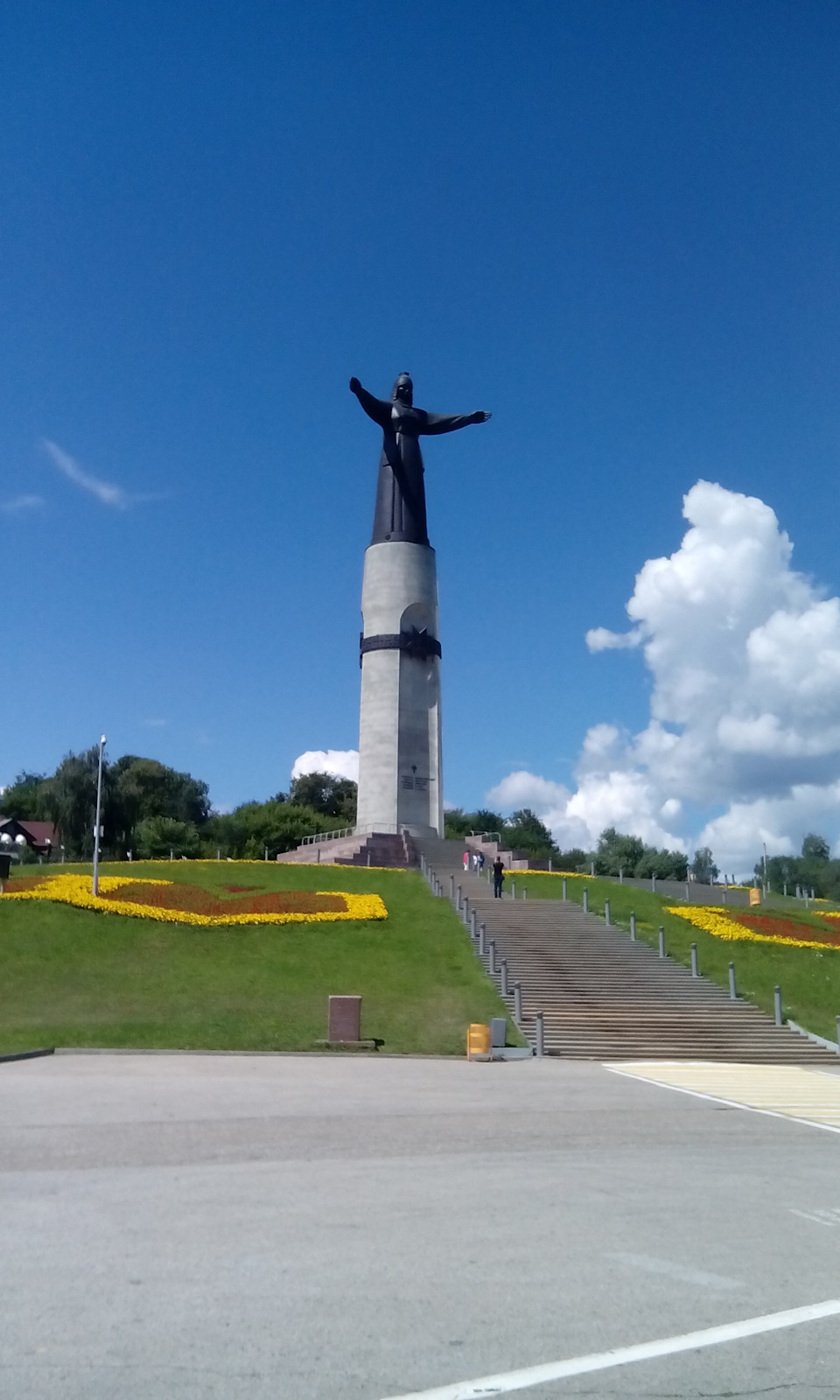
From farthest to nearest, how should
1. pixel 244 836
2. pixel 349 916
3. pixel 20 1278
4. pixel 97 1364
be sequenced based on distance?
pixel 244 836
pixel 349 916
pixel 20 1278
pixel 97 1364

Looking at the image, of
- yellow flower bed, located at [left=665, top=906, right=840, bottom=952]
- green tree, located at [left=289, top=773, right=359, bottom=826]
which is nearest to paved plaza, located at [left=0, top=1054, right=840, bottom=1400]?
yellow flower bed, located at [left=665, top=906, right=840, bottom=952]


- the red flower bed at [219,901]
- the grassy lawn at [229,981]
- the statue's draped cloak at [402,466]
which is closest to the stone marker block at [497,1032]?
the grassy lawn at [229,981]

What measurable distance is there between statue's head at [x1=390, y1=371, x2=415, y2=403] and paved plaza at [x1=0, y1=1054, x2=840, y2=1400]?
5394 cm

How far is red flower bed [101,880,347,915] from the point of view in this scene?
3512cm

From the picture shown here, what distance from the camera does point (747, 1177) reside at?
34.7 ft

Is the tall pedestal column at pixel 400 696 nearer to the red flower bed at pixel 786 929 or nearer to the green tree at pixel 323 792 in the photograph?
the red flower bed at pixel 786 929

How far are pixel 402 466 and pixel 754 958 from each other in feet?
121

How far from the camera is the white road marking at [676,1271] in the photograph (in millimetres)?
6926

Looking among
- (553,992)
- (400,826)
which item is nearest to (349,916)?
(553,992)

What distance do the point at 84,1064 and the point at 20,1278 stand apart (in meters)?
12.5

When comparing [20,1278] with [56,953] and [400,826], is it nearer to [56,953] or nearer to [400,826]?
[56,953]

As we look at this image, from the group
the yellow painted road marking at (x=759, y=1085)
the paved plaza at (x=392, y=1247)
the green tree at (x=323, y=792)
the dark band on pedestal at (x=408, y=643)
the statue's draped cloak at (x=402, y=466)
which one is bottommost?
the yellow painted road marking at (x=759, y=1085)

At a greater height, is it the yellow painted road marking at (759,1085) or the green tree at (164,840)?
the green tree at (164,840)

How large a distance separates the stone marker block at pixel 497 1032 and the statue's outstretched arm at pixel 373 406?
4555cm
